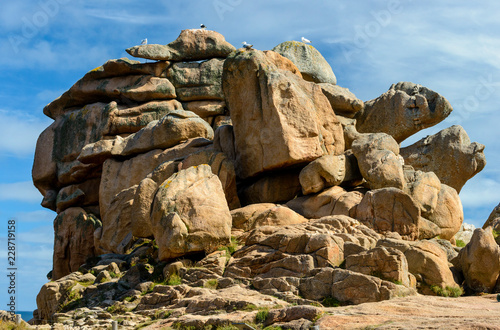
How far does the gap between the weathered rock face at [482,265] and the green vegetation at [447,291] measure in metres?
1.42

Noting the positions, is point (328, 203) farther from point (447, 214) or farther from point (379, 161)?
point (447, 214)

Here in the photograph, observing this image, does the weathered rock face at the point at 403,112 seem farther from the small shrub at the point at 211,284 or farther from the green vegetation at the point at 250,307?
the green vegetation at the point at 250,307

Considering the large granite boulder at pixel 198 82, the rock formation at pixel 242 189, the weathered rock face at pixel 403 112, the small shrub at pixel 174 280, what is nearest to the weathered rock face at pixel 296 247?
the rock formation at pixel 242 189

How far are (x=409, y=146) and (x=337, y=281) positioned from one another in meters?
23.2

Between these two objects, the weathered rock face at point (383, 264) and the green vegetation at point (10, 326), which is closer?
the green vegetation at point (10, 326)

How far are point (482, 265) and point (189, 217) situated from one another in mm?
13024

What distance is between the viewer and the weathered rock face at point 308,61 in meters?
49.9

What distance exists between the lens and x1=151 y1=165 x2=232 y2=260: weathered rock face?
31.1m

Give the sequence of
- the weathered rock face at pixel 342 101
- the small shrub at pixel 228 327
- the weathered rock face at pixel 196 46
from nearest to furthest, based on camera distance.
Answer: the small shrub at pixel 228 327 → the weathered rock face at pixel 342 101 → the weathered rock face at pixel 196 46

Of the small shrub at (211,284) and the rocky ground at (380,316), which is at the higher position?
the small shrub at (211,284)

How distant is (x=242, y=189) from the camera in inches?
1618

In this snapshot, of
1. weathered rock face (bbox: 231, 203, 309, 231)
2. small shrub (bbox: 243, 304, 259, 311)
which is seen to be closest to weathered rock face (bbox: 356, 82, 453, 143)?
weathered rock face (bbox: 231, 203, 309, 231)

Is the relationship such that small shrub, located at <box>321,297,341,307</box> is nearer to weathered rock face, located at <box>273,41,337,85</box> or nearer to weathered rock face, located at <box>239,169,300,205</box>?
weathered rock face, located at <box>239,169,300,205</box>

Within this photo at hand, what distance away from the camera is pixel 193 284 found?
95.4 ft
